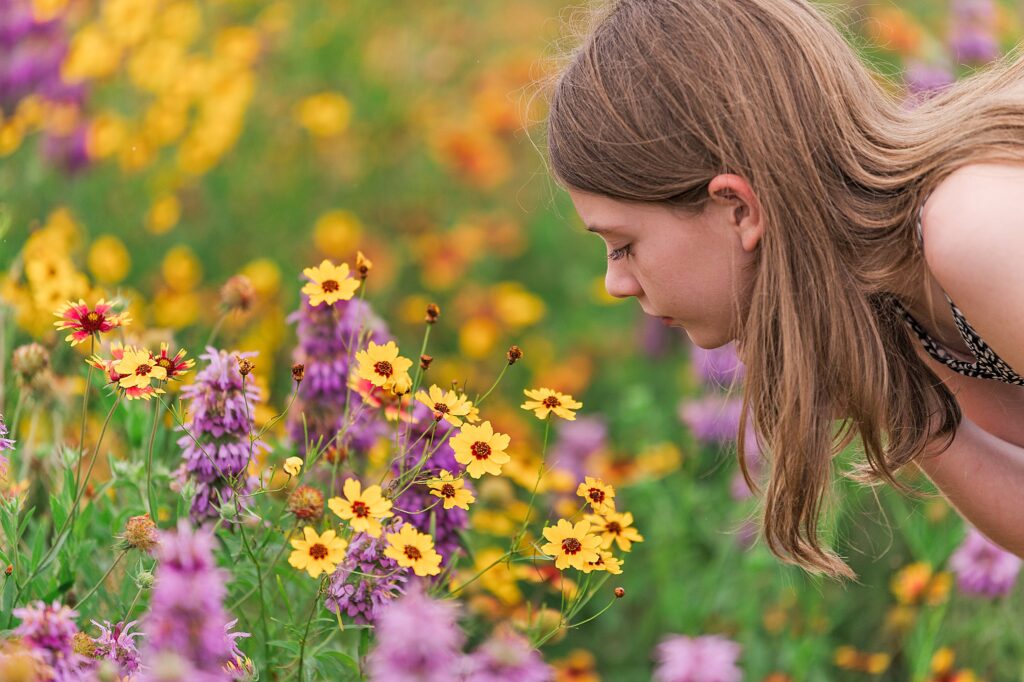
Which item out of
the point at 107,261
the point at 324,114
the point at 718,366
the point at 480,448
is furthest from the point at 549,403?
the point at 324,114

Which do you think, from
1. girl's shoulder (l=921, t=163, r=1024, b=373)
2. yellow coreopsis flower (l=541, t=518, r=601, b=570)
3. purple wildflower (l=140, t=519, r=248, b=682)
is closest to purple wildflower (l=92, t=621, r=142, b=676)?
purple wildflower (l=140, t=519, r=248, b=682)

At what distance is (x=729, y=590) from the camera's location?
2312 millimetres

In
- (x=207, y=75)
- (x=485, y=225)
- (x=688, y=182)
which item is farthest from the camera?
(x=485, y=225)

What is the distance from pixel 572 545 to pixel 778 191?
1.70 ft

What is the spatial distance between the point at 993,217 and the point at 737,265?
31cm

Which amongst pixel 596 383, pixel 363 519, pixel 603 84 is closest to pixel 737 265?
pixel 603 84

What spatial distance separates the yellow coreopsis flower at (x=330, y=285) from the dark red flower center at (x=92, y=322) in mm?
222

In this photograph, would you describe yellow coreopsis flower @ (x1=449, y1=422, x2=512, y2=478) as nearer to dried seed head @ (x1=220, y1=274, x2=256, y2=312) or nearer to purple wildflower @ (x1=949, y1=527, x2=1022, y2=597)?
dried seed head @ (x1=220, y1=274, x2=256, y2=312)

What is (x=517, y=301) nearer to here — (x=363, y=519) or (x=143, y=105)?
(x=143, y=105)

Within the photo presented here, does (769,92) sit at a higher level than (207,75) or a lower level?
higher

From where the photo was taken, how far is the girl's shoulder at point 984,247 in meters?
1.32

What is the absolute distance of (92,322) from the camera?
1.23m

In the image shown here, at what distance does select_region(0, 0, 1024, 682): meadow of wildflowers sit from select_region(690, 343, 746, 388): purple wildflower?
3cm

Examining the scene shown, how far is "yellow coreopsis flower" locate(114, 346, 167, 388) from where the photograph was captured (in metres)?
1.17
